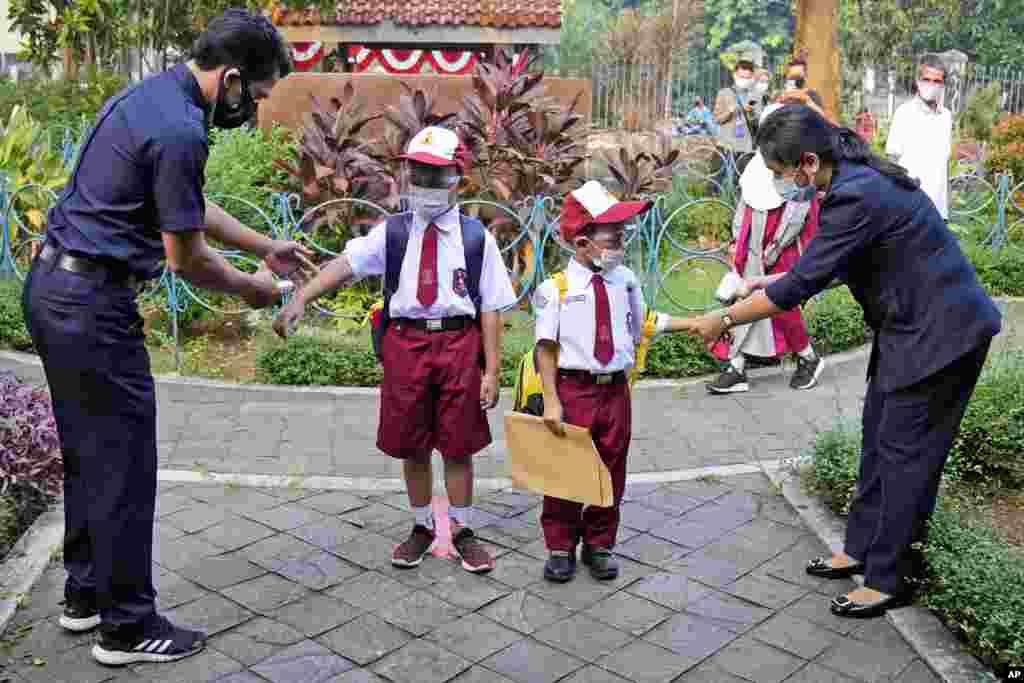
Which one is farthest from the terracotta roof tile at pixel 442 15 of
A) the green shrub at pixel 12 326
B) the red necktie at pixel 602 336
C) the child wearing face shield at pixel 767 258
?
the red necktie at pixel 602 336

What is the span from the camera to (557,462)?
478 cm

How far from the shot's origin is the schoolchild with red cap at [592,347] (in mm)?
4781

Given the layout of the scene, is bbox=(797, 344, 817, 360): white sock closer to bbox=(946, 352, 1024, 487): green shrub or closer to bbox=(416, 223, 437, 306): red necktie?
bbox=(946, 352, 1024, 487): green shrub

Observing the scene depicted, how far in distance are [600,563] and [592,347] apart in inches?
36.9

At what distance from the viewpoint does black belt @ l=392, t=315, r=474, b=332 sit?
16.2 feet

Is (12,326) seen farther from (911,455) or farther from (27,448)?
(911,455)

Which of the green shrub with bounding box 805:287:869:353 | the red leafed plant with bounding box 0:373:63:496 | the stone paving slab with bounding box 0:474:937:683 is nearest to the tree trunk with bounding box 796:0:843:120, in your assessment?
the green shrub with bounding box 805:287:869:353

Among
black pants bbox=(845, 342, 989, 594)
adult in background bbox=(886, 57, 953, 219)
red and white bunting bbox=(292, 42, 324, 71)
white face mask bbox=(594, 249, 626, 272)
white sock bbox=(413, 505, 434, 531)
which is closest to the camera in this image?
black pants bbox=(845, 342, 989, 594)

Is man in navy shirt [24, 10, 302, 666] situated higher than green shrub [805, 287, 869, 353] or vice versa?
man in navy shirt [24, 10, 302, 666]

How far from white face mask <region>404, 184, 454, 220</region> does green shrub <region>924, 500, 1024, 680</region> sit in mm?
2368

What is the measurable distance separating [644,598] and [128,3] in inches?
518

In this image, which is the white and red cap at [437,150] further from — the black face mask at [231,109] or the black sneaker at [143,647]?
the black sneaker at [143,647]

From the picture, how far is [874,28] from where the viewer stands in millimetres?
31891

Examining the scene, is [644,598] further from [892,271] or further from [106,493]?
[106,493]
